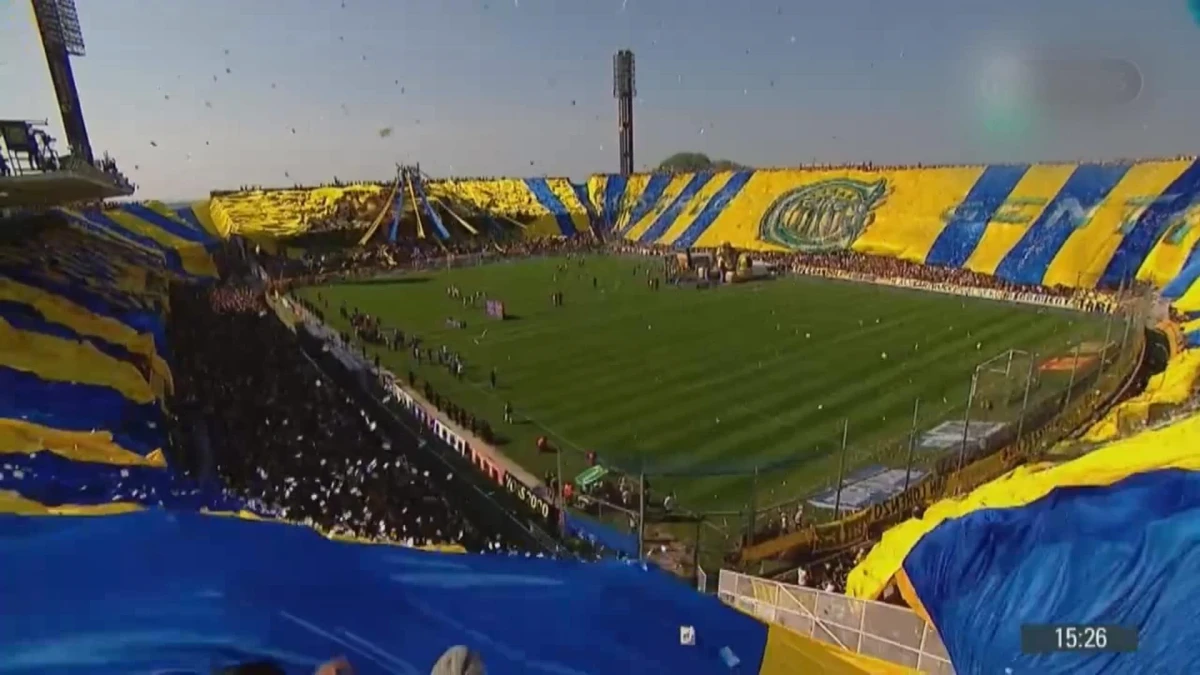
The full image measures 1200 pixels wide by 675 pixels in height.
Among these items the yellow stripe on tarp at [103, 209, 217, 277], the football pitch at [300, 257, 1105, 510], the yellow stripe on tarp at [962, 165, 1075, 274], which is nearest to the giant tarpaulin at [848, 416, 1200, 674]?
the football pitch at [300, 257, 1105, 510]

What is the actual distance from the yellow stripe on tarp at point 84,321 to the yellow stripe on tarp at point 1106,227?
138 ft

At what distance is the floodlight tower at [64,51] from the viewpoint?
41688 mm

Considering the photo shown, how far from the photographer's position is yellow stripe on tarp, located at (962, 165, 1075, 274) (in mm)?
50391

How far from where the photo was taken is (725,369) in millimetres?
31516

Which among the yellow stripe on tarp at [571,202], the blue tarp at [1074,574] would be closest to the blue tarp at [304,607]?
the blue tarp at [1074,574]

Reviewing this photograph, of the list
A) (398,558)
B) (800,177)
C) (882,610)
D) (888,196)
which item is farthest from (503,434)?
(800,177)

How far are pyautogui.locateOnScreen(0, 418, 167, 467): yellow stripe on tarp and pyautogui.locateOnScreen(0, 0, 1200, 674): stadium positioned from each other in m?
0.10

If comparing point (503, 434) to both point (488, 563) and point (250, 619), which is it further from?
point (250, 619)

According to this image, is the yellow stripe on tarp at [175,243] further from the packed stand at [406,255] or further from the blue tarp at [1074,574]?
the blue tarp at [1074,574]

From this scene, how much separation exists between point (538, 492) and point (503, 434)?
16.3 ft

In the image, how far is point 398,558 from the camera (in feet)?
24.0

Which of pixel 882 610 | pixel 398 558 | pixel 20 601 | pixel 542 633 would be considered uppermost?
pixel 20 601

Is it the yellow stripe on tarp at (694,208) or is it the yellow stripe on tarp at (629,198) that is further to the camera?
Answer: the yellow stripe on tarp at (629,198)

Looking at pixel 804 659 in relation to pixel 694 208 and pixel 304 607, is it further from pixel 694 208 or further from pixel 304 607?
pixel 694 208
